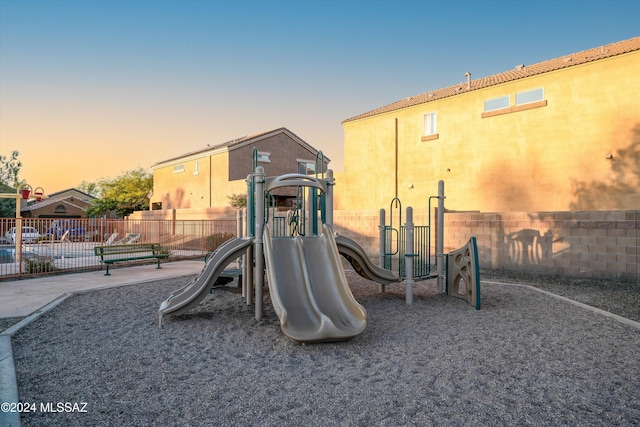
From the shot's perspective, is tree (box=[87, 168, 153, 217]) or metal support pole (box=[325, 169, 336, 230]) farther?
tree (box=[87, 168, 153, 217])

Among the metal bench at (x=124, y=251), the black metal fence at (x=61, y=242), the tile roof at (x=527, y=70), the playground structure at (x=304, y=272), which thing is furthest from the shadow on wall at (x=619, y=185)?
the black metal fence at (x=61, y=242)

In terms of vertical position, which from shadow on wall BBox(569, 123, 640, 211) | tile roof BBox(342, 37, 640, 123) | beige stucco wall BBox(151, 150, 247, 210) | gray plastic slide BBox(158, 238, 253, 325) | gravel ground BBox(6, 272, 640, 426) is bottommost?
gravel ground BBox(6, 272, 640, 426)

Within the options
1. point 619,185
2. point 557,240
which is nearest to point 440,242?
point 557,240

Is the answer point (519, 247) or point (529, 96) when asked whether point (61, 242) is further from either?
point (529, 96)

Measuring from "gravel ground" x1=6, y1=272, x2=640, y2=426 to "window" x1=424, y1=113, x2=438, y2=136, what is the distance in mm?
13149

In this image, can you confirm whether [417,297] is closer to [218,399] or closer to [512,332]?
[512,332]

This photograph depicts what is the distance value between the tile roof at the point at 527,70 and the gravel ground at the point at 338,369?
11373 millimetres

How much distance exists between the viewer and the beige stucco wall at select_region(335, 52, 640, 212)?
13.9m

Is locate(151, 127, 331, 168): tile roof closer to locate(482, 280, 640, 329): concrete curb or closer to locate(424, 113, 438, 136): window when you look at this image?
locate(424, 113, 438, 136): window

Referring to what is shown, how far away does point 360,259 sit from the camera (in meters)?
7.52

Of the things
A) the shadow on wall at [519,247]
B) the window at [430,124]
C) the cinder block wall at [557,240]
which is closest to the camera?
the cinder block wall at [557,240]

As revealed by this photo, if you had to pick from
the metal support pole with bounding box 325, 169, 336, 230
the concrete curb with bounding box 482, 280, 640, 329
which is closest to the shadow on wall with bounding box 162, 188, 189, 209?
the metal support pole with bounding box 325, 169, 336, 230

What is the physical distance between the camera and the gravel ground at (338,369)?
11.3ft

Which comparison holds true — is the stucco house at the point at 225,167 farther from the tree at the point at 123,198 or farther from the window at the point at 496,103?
the window at the point at 496,103
